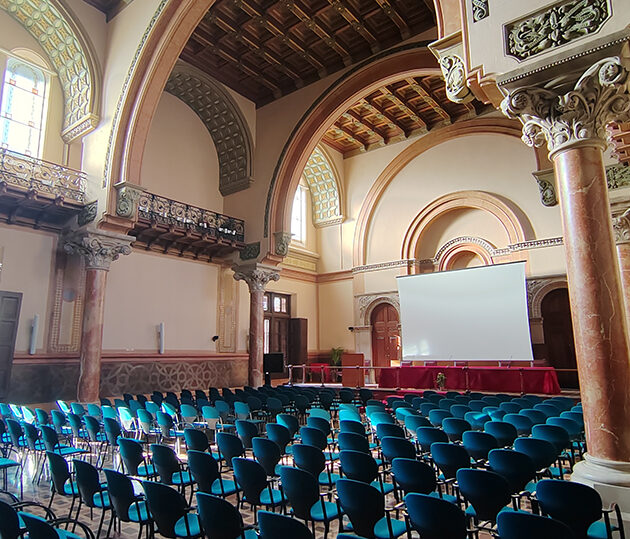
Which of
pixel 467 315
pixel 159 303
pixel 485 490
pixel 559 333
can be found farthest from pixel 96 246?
pixel 559 333

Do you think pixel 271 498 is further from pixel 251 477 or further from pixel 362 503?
pixel 362 503

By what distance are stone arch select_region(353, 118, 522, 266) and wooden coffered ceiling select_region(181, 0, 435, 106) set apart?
16.3 feet

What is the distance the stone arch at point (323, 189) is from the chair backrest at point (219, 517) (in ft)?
54.5

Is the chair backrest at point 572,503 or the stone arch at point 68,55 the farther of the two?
the stone arch at point 68,55

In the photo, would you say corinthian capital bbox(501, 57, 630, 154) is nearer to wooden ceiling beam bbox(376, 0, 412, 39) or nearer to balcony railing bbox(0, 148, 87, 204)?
wooden ceiling beam bbox(376, 0, 412, 39)

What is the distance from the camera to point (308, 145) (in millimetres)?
14086

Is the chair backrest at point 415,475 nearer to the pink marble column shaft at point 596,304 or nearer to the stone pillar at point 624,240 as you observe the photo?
the pink marble column shaft at point 596,304

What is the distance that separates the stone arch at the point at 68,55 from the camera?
1073 cm

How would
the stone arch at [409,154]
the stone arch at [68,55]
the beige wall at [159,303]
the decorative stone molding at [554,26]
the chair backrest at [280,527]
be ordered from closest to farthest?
the chair backrest at [280,527]
the decorative stone molding at [554,26]
the stone arch at [68,55]
the beige wall at [159,303]
the stone arch at [409,154]

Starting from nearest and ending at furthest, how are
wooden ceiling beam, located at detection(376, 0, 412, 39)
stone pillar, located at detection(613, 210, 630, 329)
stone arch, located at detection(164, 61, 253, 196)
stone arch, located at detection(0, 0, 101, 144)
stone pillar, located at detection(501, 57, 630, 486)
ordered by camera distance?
stone pillar, located at detection(501, 57, 630, 486) < stone pillar, located at detection(613, 210, 630, 329) < stone arch, located at detection(0, 0, 101, 144) < wooden ceiling beam, located at detection(376, 0, 412, 39) < stone arch, located at detection(164, 61, 253, 196)

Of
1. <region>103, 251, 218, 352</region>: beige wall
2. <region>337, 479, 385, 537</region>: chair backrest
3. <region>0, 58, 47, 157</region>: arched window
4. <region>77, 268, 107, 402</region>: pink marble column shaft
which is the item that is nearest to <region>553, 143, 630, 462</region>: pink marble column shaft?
<region>337, 479, 385, 537</region>: chair backrest

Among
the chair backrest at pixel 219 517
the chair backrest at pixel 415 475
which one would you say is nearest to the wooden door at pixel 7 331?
the chair backrest at pixel 219 517

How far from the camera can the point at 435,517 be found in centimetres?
271

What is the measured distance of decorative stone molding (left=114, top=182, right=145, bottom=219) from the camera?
10.3 m
